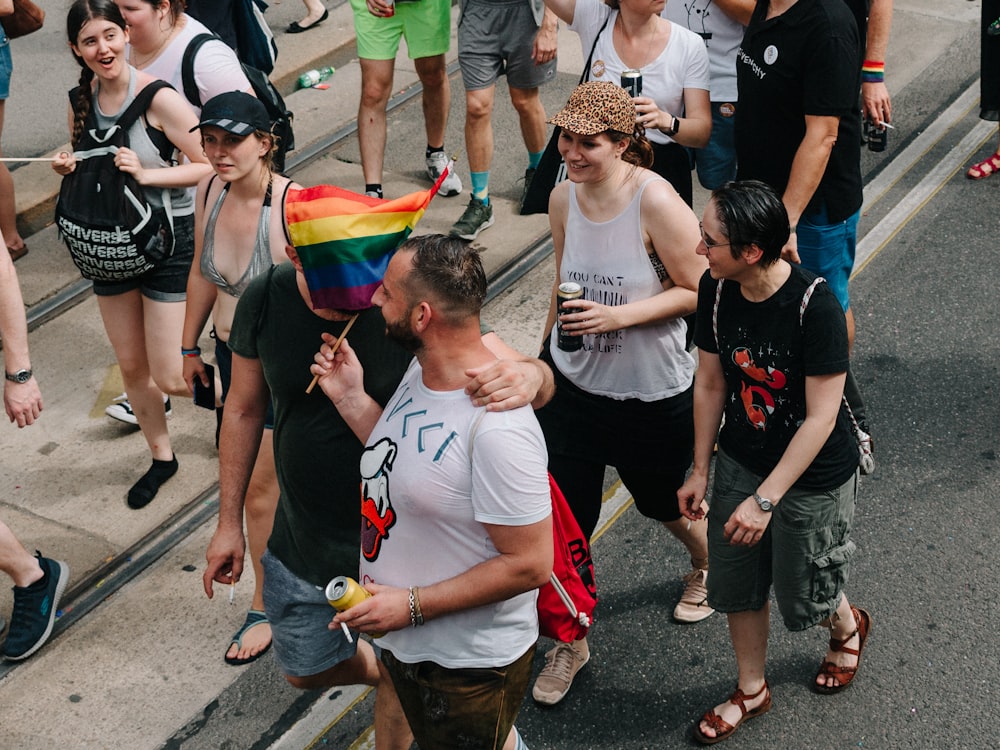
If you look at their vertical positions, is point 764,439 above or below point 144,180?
below

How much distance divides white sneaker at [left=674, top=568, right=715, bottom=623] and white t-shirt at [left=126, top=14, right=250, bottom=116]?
9.10 feet

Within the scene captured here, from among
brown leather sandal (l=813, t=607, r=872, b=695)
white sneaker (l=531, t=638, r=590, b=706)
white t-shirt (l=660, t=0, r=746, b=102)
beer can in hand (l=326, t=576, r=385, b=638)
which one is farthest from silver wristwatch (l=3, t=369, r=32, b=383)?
white t-shirt (l=660, t=0, r=746, b=102)

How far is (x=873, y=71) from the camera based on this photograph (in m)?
6.04

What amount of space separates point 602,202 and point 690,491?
3.27ft

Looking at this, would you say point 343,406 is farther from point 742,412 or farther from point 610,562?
point 610,562

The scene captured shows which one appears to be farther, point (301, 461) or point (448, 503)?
point (301, 461)

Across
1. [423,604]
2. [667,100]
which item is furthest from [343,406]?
[667,100]

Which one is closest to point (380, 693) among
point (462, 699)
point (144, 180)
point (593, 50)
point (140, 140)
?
point (462, 699)

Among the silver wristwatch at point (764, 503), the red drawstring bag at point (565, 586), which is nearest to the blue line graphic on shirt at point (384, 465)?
the red drawstring bag at point (565, 586)

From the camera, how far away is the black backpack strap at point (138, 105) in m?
5.05

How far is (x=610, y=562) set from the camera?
16.9 feet

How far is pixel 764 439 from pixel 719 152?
9.03 feet

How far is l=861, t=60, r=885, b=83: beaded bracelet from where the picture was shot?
598cm

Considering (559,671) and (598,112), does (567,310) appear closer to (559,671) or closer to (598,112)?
(598,112)
